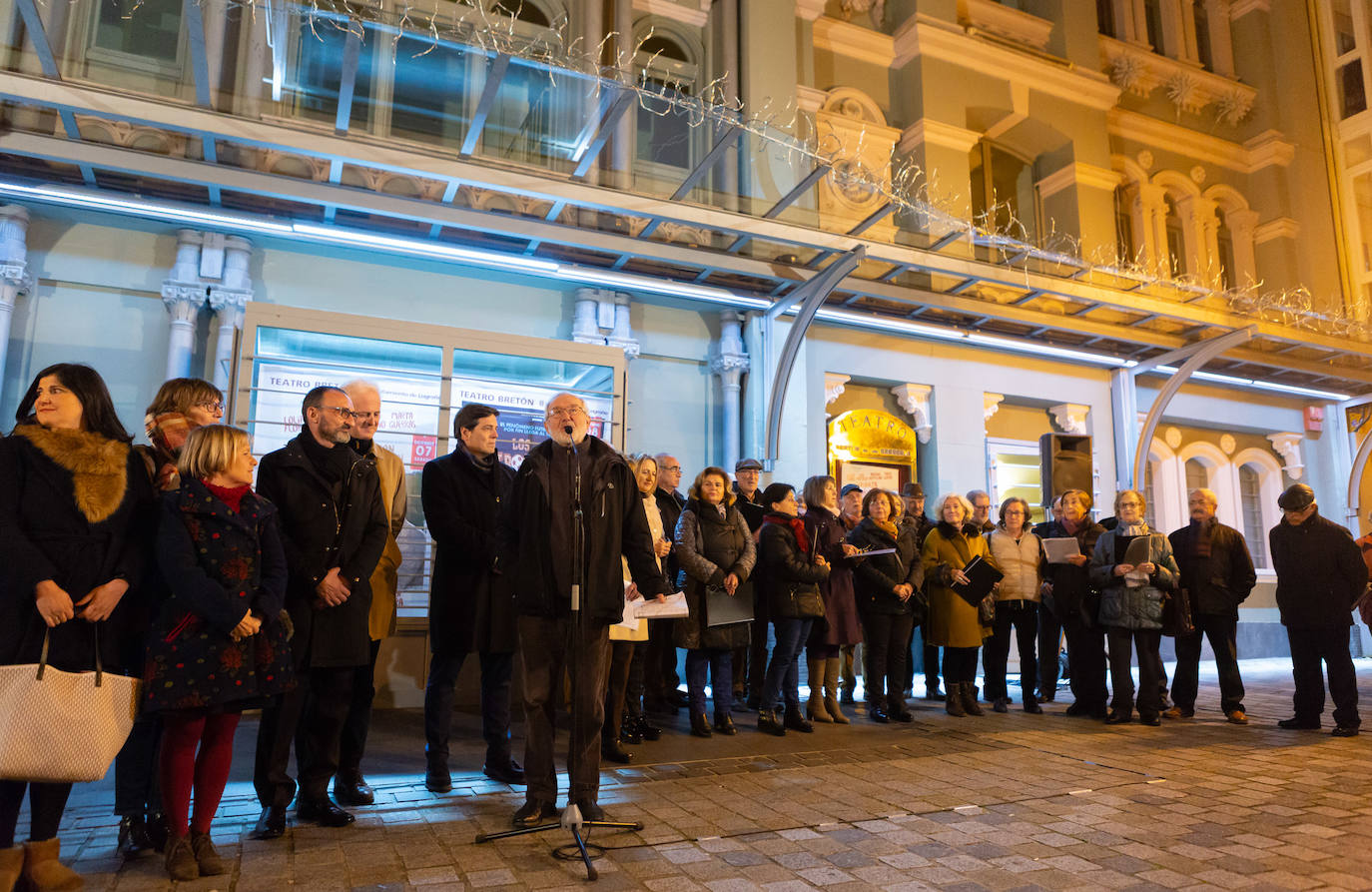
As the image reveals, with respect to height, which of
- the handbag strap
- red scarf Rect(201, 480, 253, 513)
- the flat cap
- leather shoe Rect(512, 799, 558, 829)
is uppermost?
the flat cap

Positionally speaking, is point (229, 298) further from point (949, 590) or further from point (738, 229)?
point (949, 590)

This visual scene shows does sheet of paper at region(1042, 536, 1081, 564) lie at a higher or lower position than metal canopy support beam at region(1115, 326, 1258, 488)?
lower

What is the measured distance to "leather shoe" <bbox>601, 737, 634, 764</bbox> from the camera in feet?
16.8

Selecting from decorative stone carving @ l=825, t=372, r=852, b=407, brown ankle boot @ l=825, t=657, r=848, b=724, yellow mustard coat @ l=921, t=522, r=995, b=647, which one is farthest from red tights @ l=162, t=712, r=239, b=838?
decorative stone carving @ l=825, t=372, r=852, b=407

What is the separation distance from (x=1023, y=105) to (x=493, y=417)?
11.3m

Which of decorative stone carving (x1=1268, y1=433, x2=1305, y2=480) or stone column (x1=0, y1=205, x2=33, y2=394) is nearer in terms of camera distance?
stone column (x1=0, y1=205, x2=33, y2=394)

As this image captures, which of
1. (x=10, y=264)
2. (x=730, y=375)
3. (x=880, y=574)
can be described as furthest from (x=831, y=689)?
(x=10, y=264)

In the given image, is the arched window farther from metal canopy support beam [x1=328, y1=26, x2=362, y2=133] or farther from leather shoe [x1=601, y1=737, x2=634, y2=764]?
metal canopy support beam [x1=328, y1=26, x2=362, y2=133]

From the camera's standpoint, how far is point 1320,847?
3656mm

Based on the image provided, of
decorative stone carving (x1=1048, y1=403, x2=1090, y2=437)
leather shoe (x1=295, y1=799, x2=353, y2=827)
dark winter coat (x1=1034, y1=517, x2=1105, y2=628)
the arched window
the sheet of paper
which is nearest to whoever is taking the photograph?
leather shoe (x1=295, y1=799, x2=353, y2=827)

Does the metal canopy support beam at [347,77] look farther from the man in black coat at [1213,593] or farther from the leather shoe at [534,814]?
the man in black coat at [1213,593]

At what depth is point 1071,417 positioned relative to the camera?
1255 cm

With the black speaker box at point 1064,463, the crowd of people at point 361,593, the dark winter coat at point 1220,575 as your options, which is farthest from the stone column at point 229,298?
the black speaker box at point 1064,463

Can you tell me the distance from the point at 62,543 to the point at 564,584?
1.83 metres
